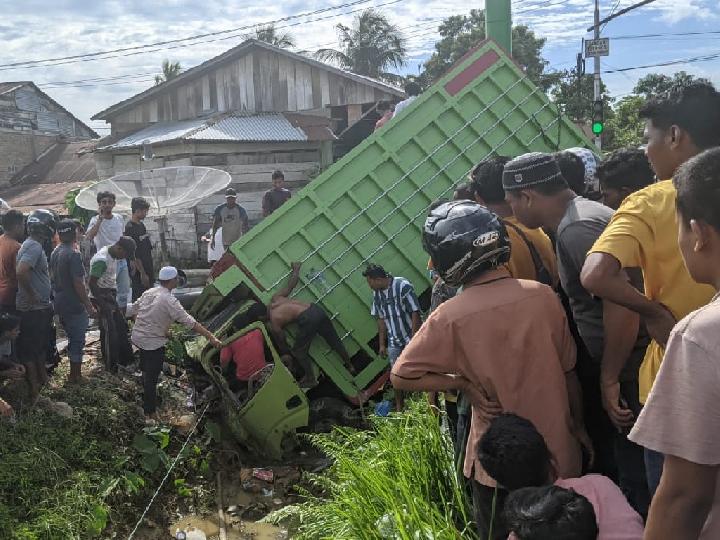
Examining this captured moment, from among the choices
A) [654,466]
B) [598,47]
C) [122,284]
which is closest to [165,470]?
[122,284]

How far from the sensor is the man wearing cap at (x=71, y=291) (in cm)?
599

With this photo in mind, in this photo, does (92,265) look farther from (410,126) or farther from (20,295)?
(410,126)

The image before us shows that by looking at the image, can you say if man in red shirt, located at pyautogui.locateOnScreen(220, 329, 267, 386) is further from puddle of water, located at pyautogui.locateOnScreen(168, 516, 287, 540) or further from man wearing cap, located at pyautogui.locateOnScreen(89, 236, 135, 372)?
man wearing cap, located at pyautogui.locateOnScreen(89, 236, 135, 372)

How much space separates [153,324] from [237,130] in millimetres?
8696

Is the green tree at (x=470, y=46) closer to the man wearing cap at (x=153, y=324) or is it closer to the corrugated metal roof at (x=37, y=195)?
the corrugated metal roof at (x=37, y=195)

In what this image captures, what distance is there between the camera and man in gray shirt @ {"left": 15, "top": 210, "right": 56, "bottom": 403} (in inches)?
222

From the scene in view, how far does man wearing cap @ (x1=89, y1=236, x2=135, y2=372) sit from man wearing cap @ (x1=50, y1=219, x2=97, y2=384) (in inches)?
14.8

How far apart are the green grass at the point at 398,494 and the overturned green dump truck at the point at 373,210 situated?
2196mm

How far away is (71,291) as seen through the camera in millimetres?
6117

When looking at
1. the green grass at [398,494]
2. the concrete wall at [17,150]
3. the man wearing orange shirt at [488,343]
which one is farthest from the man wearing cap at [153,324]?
the concrete wall at [17,150]

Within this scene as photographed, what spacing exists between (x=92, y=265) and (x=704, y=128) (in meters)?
5.72

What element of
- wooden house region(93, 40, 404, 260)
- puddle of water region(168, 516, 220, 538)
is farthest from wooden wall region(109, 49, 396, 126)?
puddle of water region(168, 516, 220, 538)

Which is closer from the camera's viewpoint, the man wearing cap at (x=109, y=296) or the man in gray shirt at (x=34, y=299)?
the man in gray shirt at (x=34, y=299)

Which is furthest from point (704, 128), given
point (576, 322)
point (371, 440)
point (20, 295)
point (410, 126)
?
point (20, 295)
